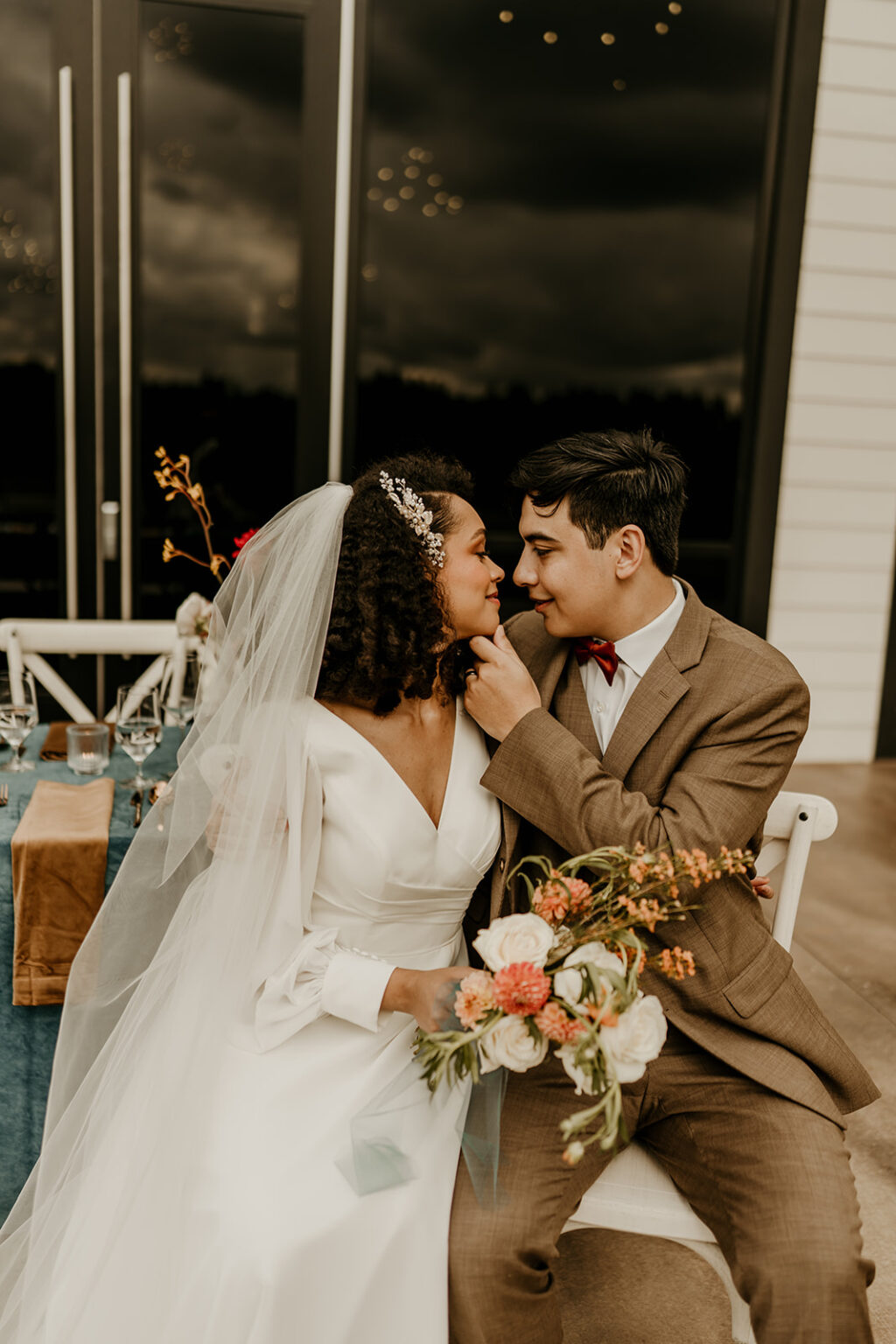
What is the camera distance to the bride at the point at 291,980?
1406mm

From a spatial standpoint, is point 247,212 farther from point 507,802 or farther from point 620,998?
point 620,998

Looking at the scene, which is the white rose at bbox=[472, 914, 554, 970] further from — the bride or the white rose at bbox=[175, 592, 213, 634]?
the white rose at bbox=[175, 592, 213, 634]

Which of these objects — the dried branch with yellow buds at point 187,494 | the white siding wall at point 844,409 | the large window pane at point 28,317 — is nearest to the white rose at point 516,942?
the dried branch with yellow buds at point 187,494

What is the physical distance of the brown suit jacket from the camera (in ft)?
5.44

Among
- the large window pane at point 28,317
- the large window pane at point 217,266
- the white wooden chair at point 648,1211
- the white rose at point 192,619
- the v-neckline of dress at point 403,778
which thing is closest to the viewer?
the white wooden chair at point 648,1211

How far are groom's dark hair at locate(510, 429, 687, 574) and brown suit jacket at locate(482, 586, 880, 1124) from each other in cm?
23

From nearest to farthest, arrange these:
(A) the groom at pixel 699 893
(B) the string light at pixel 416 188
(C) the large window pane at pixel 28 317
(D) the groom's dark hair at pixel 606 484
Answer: (A) the groom at pixel 699 893, (D) the groom's dark hair at pixel 606 484, (C) the large window pane at pixel 28 317, (B) the string light at pixel 416 188

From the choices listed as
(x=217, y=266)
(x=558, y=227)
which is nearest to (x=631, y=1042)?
(x=217, y=266)

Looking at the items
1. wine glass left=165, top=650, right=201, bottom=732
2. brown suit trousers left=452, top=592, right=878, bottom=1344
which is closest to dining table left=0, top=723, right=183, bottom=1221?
wine glass left=165, top=650, right=201, bottom=732

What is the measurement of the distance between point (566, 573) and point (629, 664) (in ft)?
0.65

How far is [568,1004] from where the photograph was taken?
1.29 metres

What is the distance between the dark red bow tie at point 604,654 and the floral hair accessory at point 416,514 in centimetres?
33

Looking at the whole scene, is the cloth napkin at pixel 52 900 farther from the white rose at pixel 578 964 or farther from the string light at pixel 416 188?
the string light at pixel 416 188

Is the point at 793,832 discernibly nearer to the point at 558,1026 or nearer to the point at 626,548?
the point at 626,548
